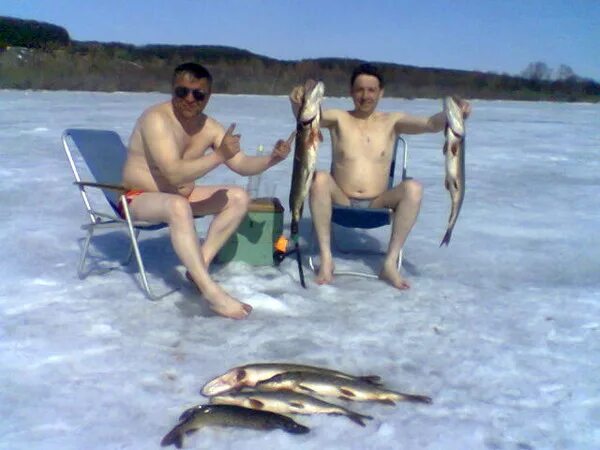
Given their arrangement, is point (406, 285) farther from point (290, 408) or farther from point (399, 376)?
point (290, 408)

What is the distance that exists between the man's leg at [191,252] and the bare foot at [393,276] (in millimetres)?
978

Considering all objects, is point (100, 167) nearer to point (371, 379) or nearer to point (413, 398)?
point (371, 379)

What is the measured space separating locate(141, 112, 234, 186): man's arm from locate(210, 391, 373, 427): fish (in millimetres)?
1376

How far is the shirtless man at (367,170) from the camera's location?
433 centimetres

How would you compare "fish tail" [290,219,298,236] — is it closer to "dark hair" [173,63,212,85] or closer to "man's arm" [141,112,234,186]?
"man's arm" [141,112,234,186]

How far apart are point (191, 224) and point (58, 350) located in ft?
3.06

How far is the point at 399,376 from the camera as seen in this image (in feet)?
10.2

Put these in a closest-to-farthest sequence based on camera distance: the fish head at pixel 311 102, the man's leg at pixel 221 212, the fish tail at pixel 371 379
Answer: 1. the fish tail at pixel 371 379
2. the fish head at pixel 311 102
3. the man's leg at pixel 221 212

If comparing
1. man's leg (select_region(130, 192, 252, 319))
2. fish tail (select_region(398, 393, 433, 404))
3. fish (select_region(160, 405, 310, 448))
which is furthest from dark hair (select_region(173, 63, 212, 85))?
fish tail (select_region(398, 393, 433, 404))

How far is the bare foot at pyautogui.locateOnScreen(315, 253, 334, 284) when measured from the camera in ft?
14.2

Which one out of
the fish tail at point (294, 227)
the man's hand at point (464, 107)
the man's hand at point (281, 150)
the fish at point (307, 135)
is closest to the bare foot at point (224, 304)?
the fish tail at point (294, 227)

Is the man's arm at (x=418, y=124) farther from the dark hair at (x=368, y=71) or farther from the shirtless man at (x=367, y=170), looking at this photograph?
the dark hair at (x=368, y=71)

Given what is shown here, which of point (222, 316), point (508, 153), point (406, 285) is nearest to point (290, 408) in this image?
point (222, 316)

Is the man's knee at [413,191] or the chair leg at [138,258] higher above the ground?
the man's knee at [413,191]
